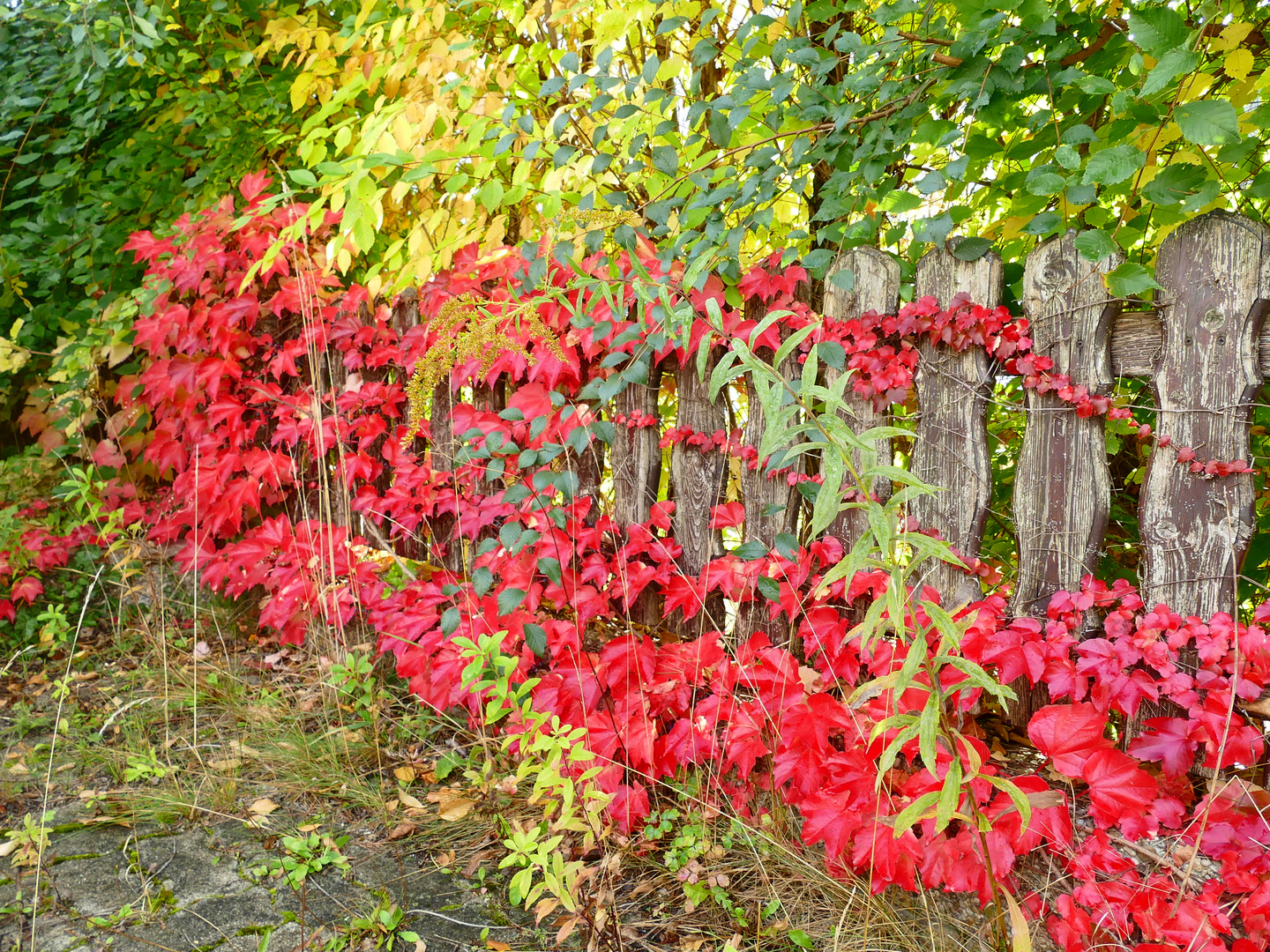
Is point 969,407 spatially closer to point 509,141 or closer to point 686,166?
point 686,166

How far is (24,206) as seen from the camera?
12.5 feet

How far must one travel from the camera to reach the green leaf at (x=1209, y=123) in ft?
4.39

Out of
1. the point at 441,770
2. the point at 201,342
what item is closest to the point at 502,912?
the point at 441,770

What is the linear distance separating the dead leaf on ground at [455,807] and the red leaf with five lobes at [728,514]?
0.97 metres

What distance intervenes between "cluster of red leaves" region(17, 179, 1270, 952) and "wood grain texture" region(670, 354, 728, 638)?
0.05m

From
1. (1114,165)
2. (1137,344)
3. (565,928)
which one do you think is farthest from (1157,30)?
(565,928)

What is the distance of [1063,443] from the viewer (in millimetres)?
1742

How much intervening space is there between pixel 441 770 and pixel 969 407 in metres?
1.71

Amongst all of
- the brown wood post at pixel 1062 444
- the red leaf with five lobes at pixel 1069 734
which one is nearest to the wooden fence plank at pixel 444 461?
the brown wood post at pixel 1062 444

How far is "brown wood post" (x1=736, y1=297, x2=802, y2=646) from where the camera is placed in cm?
206

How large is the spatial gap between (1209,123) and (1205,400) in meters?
0.55

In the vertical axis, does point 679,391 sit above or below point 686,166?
below

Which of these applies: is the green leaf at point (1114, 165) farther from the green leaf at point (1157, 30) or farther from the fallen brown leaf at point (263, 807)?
the fallen brown leaf at point (263, 807)

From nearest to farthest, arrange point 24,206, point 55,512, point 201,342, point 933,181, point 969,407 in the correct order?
1. point 933,181
2. point 969,407
3. point 201,342
4. point 55,512
5. point 24,206
